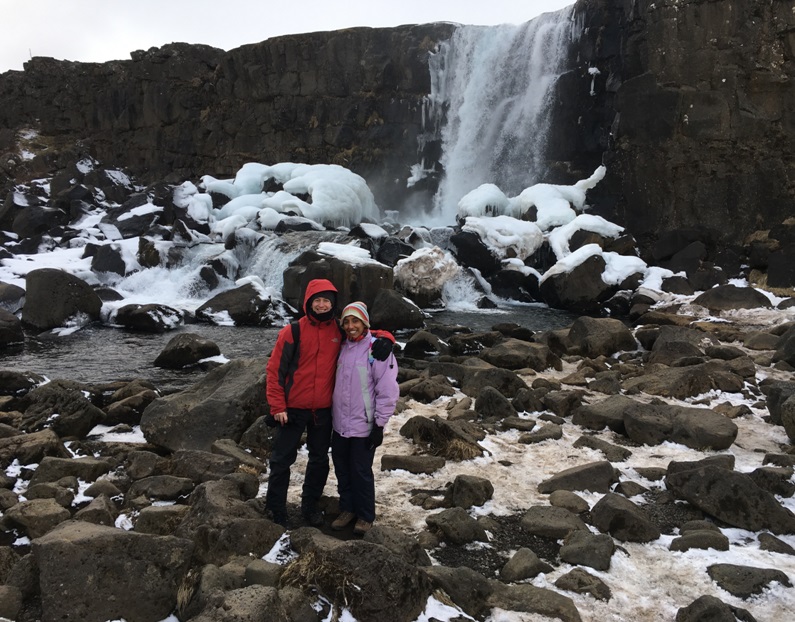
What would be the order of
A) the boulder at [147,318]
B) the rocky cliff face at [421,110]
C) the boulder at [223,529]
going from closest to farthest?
1. the boulder at [223,529]
2. the boulder at [147,318]
3. the rocky cliff face at [421,110]

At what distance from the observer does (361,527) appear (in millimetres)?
4617

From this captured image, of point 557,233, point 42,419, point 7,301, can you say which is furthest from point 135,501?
point 557,233

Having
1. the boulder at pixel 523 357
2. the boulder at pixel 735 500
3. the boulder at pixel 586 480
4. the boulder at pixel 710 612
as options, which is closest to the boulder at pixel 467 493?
the boulder at pixel 586 480

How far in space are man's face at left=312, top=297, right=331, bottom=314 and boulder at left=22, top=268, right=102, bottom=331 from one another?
13313 millimetres

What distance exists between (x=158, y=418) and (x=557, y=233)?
18.3 m

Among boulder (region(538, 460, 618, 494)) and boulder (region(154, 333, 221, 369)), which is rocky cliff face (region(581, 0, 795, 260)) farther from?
boulder (region(538, 460, 618, 494))

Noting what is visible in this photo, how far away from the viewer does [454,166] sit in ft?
110

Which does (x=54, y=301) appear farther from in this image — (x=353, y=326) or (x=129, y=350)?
(x=353, y=326)

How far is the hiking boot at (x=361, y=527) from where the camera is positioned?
4602mm

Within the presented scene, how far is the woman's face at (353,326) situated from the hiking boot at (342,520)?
4.33 ft

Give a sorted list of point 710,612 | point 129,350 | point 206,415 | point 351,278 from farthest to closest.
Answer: point 351,278 < point 129,350 < point 206,415 < point 710,612

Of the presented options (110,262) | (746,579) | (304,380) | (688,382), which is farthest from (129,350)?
(746,579)

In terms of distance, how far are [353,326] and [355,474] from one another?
42.2 inches

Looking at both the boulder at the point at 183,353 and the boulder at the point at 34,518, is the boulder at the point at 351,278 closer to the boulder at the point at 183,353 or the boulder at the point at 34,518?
the boulder at the point at 183,353
